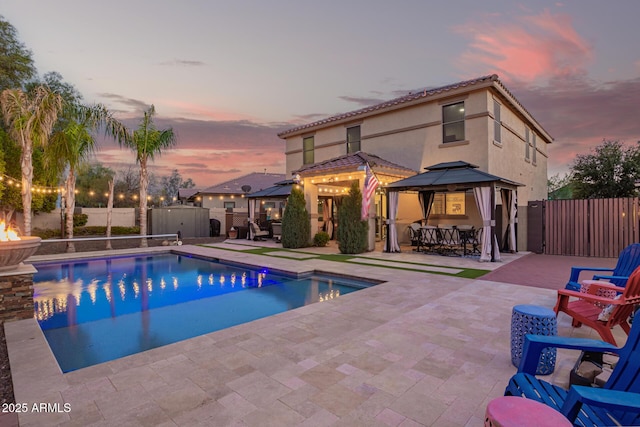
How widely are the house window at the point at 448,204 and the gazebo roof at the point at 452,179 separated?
189cm

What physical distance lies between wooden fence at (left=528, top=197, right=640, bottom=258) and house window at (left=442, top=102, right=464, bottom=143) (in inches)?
164

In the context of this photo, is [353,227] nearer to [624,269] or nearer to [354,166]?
[354,166]

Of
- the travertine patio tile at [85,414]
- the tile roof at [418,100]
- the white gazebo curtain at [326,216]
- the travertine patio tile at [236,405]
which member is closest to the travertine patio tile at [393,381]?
the travertine patio tile at [236,405]

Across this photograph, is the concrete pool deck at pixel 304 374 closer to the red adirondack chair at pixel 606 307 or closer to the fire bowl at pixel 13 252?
the red adirondack chair at pixel 606 307

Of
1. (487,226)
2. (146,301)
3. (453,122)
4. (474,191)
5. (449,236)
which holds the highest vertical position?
(453,122)

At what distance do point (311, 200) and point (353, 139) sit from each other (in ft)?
15.1

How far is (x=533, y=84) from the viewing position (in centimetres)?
1638

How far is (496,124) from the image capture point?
42.4 feet

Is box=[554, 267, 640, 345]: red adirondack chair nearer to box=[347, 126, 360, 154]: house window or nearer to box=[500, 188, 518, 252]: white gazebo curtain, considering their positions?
box=[500, 188, 518, 252]: white gazebo curtain

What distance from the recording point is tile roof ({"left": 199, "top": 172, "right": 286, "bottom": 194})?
31.4 metres

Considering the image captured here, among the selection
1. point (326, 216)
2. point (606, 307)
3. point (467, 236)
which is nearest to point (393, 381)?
point (606, 307)

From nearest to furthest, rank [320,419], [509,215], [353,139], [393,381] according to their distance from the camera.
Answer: [320,419]
[393,381]
[509,215]
[353,139]

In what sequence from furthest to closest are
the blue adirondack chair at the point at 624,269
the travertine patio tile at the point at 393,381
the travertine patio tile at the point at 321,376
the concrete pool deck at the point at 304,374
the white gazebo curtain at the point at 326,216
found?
the white gazebo curtain at the point at 326,216
the blue adirondack chair at the point at 624,269
the travertine patio tile at the point at 321,376
the travertine patio tile at the point at 393,381
the concrete pool deck at the point at 304,374

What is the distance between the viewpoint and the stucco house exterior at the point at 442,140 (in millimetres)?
12422
